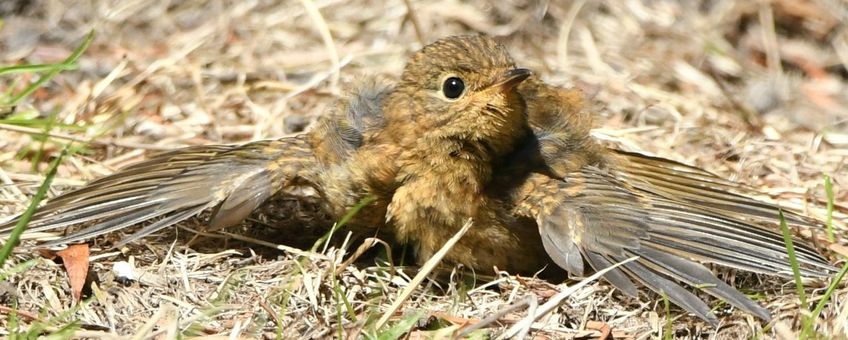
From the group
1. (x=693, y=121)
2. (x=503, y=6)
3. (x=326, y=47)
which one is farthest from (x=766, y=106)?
(x=326, y=47)

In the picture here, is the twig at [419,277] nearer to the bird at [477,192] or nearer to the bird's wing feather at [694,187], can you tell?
the bird at [477,192]

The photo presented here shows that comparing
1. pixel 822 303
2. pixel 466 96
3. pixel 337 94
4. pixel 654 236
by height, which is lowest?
pixel 822 303

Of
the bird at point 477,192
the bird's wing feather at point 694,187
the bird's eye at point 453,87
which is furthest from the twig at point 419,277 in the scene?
the bird's wing feather at point 694,187

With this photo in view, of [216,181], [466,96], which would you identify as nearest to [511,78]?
[466,96]

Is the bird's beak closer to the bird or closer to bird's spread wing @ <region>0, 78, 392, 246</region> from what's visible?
the bird

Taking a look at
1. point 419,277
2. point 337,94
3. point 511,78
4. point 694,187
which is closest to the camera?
point 419,277

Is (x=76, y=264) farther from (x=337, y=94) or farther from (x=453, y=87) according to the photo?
(x=337, y=94)
